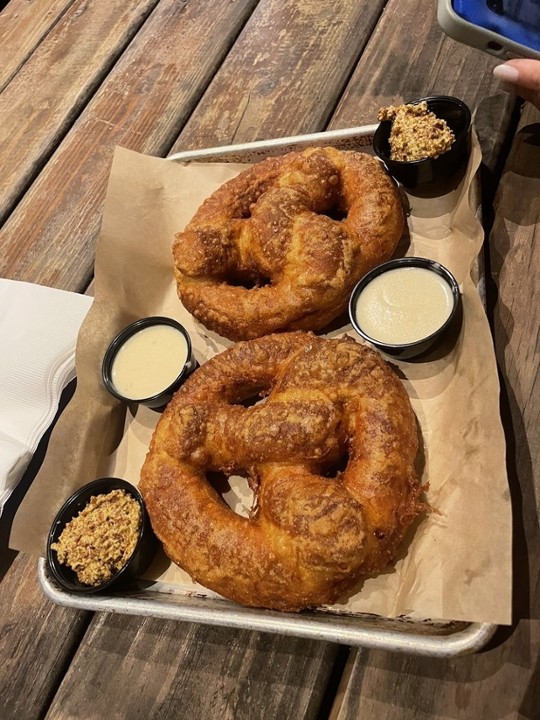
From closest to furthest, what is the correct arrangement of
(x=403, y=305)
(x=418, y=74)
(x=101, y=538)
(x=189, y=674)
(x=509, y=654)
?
1. (x=509, y=654)
2. (x=189, y=674)
3. (x=101, y=538)
4. (x=403, y=305)
5. (x=418, y=74)

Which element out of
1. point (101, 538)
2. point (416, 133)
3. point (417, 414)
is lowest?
point (417, 414)

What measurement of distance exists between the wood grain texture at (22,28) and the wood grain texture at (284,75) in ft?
4.82

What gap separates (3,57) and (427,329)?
3539mm

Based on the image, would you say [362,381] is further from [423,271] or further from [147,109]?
[147,109]

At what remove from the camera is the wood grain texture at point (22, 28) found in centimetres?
408

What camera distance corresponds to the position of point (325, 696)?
1.84 m

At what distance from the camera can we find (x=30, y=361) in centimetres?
274

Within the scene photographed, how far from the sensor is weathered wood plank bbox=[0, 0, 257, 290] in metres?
3.23

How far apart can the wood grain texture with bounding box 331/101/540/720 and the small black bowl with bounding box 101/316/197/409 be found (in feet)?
3.76

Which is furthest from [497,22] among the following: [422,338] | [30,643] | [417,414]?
[30,643]

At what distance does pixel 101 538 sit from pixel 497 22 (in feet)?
7.27

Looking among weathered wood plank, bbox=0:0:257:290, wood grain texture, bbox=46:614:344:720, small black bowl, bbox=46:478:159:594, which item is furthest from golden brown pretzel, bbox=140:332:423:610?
weathered wood plank, bbox=0:0:257:290

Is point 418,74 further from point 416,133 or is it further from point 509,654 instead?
point 509,654

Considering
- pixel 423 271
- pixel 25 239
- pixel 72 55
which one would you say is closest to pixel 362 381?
pixel 423 271
